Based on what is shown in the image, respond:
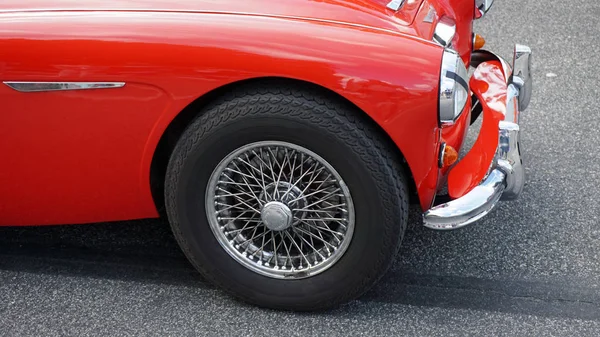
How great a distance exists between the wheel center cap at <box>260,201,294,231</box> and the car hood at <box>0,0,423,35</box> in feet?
2.14

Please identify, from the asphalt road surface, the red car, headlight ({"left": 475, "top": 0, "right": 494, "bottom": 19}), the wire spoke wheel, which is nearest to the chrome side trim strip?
the red car

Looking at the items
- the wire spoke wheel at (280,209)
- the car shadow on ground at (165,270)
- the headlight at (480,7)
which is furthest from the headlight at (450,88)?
the headlight at (480,7)

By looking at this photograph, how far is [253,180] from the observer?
113 inches

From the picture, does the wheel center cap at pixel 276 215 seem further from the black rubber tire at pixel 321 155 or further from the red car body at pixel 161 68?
the red car body at pixel 161 68

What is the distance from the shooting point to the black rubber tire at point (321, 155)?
8.66 feet

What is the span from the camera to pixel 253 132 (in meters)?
2.68

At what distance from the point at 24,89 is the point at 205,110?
603 mm

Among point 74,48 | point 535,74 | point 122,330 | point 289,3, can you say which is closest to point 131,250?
point 122,330

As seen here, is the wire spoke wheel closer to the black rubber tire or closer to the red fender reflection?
the black rubber tire

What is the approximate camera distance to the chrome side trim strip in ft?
8.75

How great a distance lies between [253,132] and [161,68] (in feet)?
1.19

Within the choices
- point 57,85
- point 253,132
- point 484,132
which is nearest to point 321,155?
point 253,132

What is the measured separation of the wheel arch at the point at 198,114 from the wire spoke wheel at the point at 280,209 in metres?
0.20

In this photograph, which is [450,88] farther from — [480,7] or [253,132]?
[480,7]
